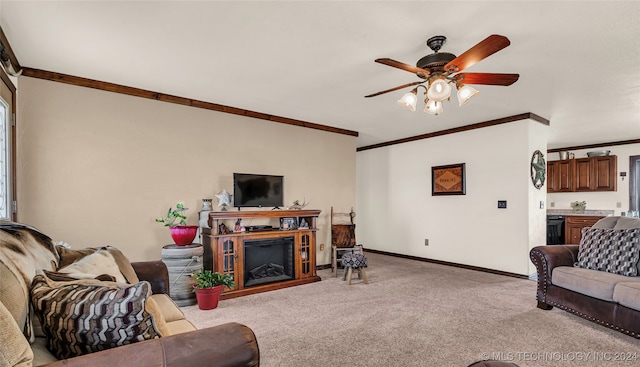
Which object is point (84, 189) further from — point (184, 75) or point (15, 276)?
point (15, 276)

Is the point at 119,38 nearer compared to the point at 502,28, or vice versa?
the point at 502,28

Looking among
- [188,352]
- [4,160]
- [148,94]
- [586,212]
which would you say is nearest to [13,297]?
[188,352]

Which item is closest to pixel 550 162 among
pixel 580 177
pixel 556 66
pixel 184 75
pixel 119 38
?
pixel 580 177

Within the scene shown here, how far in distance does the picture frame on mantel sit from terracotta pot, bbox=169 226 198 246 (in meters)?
4.20

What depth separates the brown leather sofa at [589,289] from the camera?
8.62ft

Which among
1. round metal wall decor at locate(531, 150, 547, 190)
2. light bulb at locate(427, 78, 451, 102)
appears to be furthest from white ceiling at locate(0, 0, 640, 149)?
round metal wall decor at locate(531, 150, 547, 190)

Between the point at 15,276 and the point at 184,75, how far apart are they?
260 cm

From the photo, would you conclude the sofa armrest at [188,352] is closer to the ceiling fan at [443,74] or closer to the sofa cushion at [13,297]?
the sofa cushion at [13,297]

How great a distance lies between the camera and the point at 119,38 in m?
2.55

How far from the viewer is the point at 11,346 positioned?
35.1 inches

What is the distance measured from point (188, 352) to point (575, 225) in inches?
320

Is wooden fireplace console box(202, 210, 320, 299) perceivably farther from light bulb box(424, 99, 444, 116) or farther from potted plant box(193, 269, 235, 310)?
light bulb box(424, 99, 444, 116)

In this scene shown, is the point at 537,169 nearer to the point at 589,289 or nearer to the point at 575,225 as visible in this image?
the point at 589,289

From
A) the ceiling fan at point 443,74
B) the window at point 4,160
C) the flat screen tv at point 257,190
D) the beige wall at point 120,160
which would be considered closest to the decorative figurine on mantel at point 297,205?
the flat screen tv at point 257,190
